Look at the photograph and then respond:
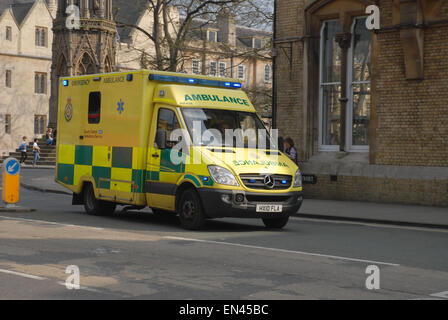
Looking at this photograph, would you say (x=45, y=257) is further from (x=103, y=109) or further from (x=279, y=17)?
(x=279, y=17)

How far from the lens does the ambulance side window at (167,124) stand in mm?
13732

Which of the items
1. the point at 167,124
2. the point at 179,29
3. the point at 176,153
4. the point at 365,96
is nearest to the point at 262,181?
the point at 176,153

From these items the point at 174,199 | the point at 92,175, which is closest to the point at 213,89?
the point at 174,199

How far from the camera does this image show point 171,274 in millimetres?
8414

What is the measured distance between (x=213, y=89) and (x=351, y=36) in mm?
8101

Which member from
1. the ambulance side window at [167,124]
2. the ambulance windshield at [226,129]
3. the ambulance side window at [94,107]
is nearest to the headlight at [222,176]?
the ambulance windshield at [226,129]

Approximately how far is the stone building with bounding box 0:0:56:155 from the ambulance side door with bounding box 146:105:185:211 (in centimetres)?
5431

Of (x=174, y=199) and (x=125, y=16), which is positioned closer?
(x=174, y=199)

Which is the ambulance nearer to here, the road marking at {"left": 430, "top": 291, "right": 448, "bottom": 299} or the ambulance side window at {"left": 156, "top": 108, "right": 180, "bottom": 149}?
the ambulance side window at {"left": 156, "top": 108, "right": 180, "bottom": 149}

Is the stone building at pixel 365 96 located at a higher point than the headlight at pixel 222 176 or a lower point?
higher

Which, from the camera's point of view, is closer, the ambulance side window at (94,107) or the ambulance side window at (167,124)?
the ambulance side window at (167,124)

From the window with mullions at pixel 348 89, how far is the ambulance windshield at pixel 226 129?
7.43 meters

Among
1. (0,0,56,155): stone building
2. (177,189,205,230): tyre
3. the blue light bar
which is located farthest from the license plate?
(0,0,56,155): stone building

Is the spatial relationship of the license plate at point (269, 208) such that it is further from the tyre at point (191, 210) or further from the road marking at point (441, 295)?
the road marking at point (441, 295)
